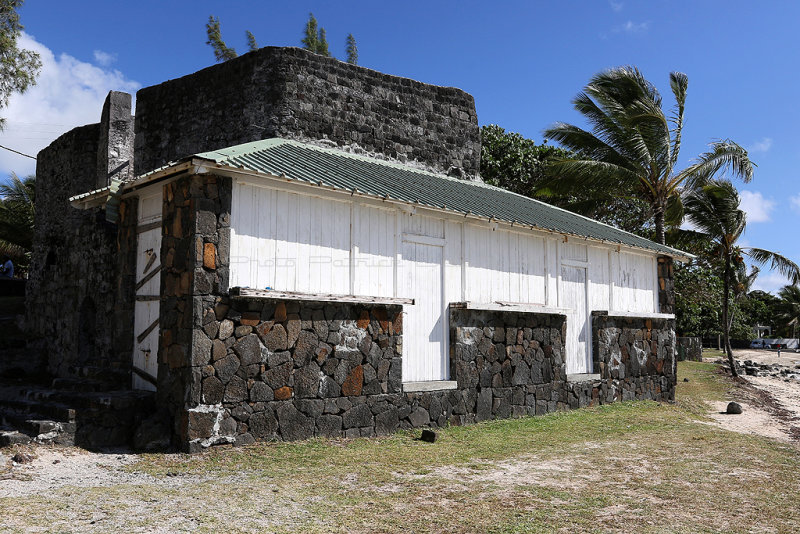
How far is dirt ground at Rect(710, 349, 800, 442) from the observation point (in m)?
12.9

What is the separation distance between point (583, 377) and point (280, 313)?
23.6 feet

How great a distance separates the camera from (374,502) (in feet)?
20.4

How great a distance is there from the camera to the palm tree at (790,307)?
204ft

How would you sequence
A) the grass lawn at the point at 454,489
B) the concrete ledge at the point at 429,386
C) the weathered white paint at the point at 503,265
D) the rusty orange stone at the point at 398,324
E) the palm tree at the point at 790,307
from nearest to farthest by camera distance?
the grass lawn at the point at 454,489
the rusty orange stone at the point at 398,324
the concrete ledge at the point at 429,386
the weathered white paint at the point at 503,265
the palm tree at the point at 790,307

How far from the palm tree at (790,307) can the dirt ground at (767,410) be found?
140ft

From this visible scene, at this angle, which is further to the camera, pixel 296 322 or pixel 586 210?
pixel 586 210

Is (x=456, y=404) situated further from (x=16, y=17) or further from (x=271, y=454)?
(x=16, y=17)

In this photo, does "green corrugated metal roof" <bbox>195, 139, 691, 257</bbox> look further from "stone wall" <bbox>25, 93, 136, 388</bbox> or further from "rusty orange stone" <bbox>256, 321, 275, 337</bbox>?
"stone wall" <bbox>25, 93, 136, 388</bbox>

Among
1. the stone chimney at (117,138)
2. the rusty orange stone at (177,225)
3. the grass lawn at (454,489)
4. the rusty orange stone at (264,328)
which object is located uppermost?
the stone chimney at (117,138)

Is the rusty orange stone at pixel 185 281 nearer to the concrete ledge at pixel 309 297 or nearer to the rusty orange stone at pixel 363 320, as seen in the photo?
the concrete ledge at pixel 309 297

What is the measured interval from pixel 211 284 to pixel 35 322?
13090 mm

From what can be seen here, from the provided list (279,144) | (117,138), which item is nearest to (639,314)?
(279,144)

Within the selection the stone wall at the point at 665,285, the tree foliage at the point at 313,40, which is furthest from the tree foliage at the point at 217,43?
the stone wall at the point at 665,285

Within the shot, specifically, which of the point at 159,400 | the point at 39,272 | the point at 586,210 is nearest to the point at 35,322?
the point at 39,272
